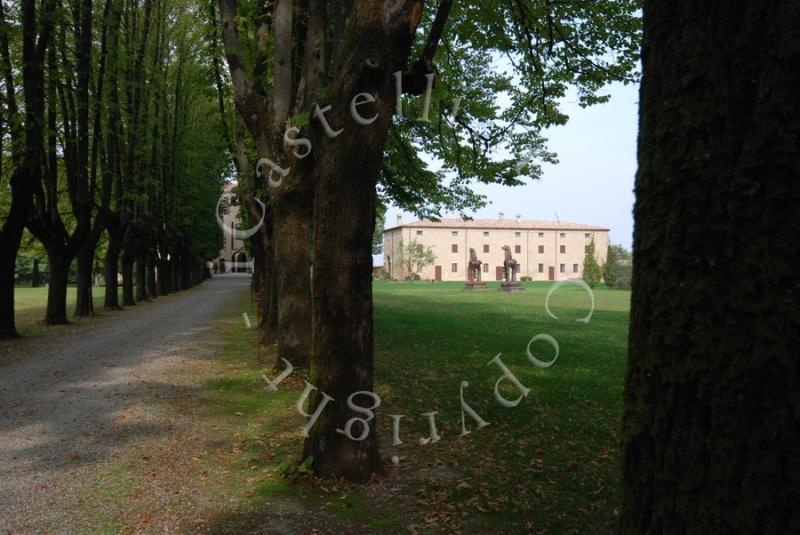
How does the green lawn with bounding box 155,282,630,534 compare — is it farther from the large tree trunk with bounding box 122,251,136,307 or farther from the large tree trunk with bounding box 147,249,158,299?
the large tree trunk with bounding box 147,249,158,299

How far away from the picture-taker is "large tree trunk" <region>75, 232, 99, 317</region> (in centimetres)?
2323

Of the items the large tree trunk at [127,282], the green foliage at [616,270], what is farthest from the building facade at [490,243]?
the large tree trunk at [127,282]

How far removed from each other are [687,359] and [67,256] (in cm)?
2277

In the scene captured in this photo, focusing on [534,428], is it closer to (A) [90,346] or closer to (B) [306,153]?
(B) [306,153]

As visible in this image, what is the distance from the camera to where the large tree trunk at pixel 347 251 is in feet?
18.2

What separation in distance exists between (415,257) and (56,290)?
73701mm

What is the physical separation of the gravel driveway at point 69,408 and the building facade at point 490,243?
78285 millimetres

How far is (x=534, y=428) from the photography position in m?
7.94

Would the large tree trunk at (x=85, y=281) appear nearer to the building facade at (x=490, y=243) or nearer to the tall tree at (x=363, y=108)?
the tall tree at (x=363, y=108)

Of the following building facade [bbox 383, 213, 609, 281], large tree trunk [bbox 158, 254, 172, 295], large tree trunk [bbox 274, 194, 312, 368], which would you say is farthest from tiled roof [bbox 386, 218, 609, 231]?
large tree trunk [bbox 274, 194, 312, 368]

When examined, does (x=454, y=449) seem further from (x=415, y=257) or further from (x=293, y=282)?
(x=415, y=257)

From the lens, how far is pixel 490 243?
94812 mm

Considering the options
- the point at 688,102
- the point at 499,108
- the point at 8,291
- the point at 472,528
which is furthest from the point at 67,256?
the point at 688,102

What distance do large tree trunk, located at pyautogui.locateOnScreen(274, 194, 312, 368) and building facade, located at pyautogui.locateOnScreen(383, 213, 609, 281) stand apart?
8244 centimetres
